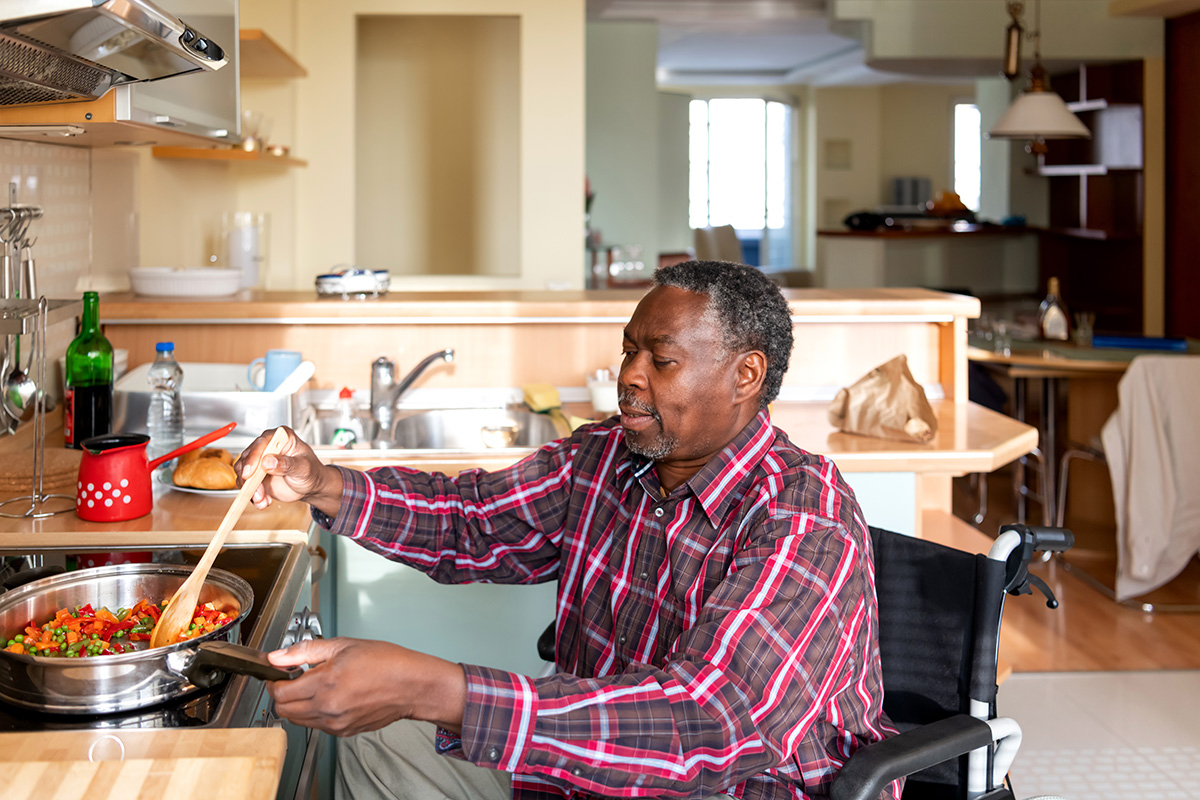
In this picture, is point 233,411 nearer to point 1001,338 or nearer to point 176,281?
point 176,281

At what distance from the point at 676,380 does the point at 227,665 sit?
59cm

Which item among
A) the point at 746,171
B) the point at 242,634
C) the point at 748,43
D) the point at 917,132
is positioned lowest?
the point at 242,634

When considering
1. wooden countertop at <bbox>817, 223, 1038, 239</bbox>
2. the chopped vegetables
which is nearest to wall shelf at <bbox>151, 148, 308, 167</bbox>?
the chopped vegetables

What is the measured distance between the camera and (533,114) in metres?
4.69

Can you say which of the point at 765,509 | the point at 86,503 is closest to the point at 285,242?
the point at 86,503

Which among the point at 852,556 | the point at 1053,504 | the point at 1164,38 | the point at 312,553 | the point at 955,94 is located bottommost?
the point at 1053,504

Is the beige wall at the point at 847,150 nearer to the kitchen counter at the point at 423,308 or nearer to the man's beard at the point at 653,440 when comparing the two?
the kitchen counter at the point at 423,308

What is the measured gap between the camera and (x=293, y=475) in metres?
1.45

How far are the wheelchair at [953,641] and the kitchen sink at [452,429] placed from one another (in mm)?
1203

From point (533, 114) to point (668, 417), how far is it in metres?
3.53

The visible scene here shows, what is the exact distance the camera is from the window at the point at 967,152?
12.3 m

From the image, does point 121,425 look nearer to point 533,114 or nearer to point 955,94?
point 533,114

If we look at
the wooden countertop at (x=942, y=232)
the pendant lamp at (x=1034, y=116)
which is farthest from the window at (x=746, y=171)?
the pendant lamp at (x=1034, y=116)

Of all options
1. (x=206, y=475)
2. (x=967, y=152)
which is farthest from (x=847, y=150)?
(x=206, y=475)
